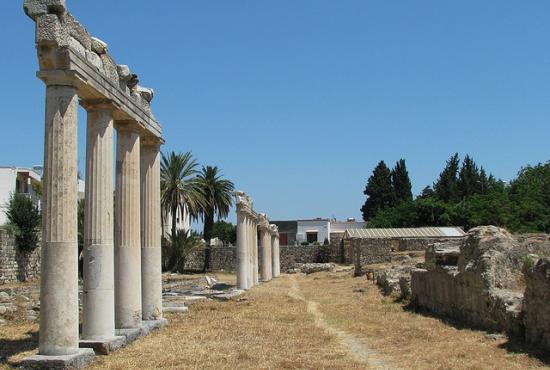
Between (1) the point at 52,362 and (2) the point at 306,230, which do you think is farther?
(2) the point at 306,230

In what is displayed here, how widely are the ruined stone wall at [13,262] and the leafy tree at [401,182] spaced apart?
58.9m

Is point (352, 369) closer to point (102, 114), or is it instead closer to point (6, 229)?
point (102, 114)

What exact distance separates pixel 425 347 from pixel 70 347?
5.47m

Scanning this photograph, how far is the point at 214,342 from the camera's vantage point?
1184cm

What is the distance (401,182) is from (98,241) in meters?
82.5

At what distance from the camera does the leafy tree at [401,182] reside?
297 ft

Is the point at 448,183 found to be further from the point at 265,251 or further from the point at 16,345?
the point at 16,345

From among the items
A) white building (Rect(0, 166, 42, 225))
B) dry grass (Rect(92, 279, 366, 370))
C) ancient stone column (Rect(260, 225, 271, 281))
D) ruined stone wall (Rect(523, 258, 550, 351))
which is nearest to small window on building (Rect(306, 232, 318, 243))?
white building (Rect(0, 166, 42, 225))

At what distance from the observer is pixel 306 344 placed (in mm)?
11516

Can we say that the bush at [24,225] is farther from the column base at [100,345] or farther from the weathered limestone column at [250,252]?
the column base at [100,345]

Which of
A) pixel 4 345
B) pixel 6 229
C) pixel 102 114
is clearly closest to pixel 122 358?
pixel 4 345

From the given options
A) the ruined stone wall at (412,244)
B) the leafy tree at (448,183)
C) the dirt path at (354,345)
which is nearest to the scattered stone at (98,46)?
the dirt path at (354,345)

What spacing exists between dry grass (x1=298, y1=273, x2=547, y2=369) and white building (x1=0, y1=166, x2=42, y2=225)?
4389 cm

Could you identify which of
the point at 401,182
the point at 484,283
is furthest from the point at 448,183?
the point at 484,283
